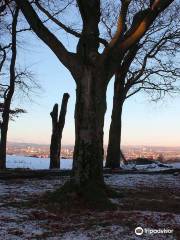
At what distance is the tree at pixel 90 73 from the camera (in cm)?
1164

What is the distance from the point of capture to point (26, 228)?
338 inches

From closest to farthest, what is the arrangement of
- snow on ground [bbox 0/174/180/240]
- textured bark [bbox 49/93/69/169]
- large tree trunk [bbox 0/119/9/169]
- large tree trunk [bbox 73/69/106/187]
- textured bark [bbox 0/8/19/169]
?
1. snow on ground [bbox 0/174/180/240]
2. large tree trunk [bbox 73/69/106/187]
3. large tree trunk [bbox 0/119/9/169]
4. textured bark [bbox 0/8/19/169]
5. textured bark [bbox 49/93/69/169]

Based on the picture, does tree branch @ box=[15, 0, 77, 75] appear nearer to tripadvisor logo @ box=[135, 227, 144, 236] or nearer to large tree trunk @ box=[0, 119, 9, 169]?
tripadvisor logo @ box=[135, 227, 144, 236]

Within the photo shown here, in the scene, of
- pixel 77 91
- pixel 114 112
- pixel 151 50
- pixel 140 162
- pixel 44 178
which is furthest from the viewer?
pixel 140 162

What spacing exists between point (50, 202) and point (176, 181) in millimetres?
7712

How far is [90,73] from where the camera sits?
11844 millimetres

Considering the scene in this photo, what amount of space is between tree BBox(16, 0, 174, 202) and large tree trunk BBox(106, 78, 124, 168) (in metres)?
12.5

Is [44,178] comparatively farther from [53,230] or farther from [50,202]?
[53,230]

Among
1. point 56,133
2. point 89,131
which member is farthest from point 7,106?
point 89,131

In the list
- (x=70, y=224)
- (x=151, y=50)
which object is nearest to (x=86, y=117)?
(x=70, y=224)

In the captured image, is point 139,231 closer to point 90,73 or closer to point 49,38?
point 90,73

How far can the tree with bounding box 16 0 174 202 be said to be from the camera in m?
11.6

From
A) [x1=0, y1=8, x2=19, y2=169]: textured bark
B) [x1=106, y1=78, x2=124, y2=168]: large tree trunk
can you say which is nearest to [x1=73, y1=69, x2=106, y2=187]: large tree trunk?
[x1=106, y1=78, x2=124, y2=168]: large tree trunk

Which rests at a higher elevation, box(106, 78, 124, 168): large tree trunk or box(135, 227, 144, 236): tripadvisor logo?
box(106, 78, 124, 168): large tree trunk
